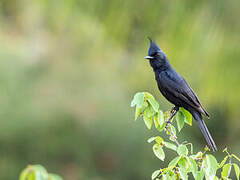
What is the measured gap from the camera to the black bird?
349 centimetres

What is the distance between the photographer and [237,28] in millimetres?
5156

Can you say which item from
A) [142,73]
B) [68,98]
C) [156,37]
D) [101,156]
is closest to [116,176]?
[101,156]

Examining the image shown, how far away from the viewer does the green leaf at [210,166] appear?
86.1 inches

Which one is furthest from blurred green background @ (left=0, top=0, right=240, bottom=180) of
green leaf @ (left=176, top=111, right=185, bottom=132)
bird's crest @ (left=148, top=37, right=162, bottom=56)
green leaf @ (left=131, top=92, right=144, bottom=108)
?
green leaf @ (left=131, top=92, right=144, bottom=108)

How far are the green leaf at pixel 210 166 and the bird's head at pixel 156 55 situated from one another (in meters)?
1.55

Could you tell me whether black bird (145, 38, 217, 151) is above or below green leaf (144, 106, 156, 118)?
above

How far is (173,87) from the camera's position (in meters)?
3.65

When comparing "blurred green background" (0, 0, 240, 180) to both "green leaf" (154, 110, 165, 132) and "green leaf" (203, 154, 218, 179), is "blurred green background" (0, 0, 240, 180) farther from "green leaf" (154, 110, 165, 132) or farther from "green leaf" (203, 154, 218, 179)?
"green leaf" (203, 154, 218, 179)

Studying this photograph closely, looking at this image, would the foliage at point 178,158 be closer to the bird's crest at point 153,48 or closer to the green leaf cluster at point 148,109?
the green leaf cluster at point 148,109

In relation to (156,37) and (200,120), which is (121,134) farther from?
(200,120)

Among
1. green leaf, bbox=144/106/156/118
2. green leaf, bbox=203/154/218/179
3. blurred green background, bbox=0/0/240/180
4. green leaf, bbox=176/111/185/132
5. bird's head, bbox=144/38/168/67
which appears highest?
blurred green background, bbox=0/0/240/180

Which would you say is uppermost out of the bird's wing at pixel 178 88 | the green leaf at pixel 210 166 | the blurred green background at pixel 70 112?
the blurred green background at pixel 70 112

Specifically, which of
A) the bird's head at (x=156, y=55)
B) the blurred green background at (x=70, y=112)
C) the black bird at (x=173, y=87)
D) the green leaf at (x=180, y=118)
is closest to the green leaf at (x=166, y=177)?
the green leaf at (x=180, y=118)

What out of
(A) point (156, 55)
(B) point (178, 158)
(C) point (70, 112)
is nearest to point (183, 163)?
(B) point (178, 158)
